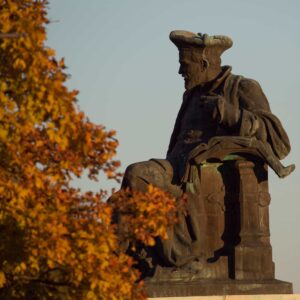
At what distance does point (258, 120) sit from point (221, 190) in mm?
1229

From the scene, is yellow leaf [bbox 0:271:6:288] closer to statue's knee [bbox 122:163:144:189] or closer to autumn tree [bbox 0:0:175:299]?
autumn tree [bbox 0:0:175:299]

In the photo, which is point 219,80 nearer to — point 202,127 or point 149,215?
point 202,127

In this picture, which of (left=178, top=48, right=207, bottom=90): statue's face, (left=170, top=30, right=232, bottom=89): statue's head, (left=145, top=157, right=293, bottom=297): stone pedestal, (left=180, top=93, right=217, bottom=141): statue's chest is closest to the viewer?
(left=145, top=157, right=293, bottom=297): stone pedestal

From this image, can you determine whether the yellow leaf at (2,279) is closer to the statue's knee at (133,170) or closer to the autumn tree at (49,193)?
the autumn tree at (49,193)

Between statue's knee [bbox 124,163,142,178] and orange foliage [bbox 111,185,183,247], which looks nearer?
orange foliage [bbox 111,185,183,247]

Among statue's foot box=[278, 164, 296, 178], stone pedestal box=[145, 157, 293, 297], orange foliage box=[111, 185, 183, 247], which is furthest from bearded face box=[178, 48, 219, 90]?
orange foliage box=[111, 185, 183, 247]

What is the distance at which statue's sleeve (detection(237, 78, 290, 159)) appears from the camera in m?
24.9

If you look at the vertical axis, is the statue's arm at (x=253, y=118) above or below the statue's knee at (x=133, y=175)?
above

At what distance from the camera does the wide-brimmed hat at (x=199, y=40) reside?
1014 inches

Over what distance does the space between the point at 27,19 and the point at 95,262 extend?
2.75 m

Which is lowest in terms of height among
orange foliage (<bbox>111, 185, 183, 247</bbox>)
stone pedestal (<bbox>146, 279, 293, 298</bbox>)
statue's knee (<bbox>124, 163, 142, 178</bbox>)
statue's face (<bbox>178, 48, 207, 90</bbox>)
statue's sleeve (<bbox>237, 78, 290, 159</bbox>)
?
orange foliage (<bbox>111, 185, 183, 247</bbox>)

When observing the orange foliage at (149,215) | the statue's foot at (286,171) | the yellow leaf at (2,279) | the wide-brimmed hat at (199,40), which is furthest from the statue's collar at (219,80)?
the yellow leaf at (2,279)

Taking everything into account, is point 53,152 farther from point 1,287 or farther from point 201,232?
point 201,232

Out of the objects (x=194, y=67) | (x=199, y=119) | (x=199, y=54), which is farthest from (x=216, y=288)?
(x=199, y=54)
